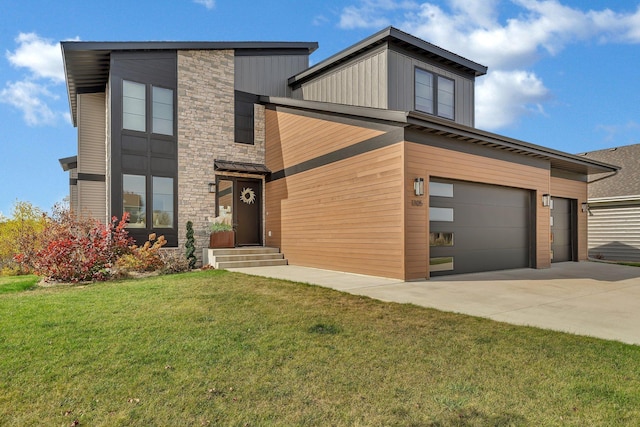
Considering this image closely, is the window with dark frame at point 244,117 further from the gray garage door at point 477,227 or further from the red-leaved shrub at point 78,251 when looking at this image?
the gray garage door at point 477,227

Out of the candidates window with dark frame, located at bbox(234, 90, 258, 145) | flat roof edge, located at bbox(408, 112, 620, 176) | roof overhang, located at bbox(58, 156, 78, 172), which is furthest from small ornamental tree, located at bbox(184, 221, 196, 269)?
roof overhang, located at bbox(58, 156, 78, 172)

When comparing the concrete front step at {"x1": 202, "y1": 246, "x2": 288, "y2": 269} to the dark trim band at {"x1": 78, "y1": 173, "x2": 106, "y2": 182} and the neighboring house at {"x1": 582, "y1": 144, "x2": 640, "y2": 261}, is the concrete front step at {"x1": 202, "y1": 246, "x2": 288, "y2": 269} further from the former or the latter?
the neighboring house at {"x1": 582, "y1": 144, "x2": 640, "y2": 261}

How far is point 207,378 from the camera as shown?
2.87 meters

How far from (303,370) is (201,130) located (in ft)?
36.0

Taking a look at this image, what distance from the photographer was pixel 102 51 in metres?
11.0

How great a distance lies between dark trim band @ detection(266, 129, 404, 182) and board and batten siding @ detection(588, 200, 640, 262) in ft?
46.7

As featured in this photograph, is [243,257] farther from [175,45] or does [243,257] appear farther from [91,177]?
[91,177]

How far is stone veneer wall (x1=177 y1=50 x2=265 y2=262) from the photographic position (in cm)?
1198

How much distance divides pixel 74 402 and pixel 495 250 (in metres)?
10.3

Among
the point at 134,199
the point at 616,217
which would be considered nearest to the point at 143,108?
the point at 134,199

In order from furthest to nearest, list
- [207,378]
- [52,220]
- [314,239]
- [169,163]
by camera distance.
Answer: [169,163], [314,239], [52,220], [207,378]

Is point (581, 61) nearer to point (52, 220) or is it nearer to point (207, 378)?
point (207, 378)

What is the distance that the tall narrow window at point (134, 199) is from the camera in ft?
36.6

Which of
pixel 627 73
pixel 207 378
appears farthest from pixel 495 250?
pixel 627 73
